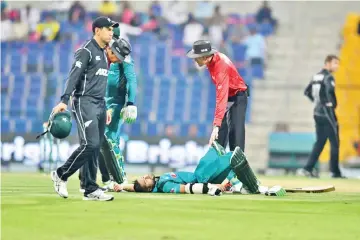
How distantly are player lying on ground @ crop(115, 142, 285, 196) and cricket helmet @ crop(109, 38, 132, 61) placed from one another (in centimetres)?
145

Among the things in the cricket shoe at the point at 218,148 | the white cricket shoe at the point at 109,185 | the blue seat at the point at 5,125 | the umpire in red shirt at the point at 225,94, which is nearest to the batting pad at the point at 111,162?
the white cricket shoe at the point at 109,185

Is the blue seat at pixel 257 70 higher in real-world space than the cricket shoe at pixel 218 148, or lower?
higher

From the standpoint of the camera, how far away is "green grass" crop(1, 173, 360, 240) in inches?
255

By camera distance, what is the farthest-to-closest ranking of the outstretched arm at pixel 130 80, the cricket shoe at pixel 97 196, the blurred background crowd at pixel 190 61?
1. the blurred background crowd at pixel 190 61
2. the outstretched arm at pixel 130 80
3. the cricket shoe at pixel 97 196

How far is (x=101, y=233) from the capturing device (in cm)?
641

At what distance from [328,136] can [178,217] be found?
10575 mm

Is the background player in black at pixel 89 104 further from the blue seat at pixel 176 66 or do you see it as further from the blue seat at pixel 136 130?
the blue seat at pixel 176 66

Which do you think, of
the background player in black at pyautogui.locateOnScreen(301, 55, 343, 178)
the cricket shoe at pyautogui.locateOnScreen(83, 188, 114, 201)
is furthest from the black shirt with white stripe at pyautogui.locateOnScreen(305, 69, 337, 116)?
the cricket shoe at pyautogui.locateOnScreen(83, 188, 114, 201)

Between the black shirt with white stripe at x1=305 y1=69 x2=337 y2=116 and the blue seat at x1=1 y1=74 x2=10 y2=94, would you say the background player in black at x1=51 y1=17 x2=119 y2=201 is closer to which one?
the black shirt with white stripe at x1=305 y1=69 x2=337 y2=116

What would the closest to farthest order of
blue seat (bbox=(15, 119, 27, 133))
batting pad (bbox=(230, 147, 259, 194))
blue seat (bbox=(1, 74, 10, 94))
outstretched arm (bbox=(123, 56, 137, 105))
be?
1. batting pad (bbox=(230, 147, 259, 194))
2. outstretched arm (bbox=(123, 56, 137, 105))
3. blue seat (bbox=(15, 119, 27, 133))
4. blue seat (bbox=(1, 74, 10, 94))

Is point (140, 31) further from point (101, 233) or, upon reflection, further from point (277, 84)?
point (101, 233)

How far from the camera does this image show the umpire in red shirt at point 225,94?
1081 centimetres

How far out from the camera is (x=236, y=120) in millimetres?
11250

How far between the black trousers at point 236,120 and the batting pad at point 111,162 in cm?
146
